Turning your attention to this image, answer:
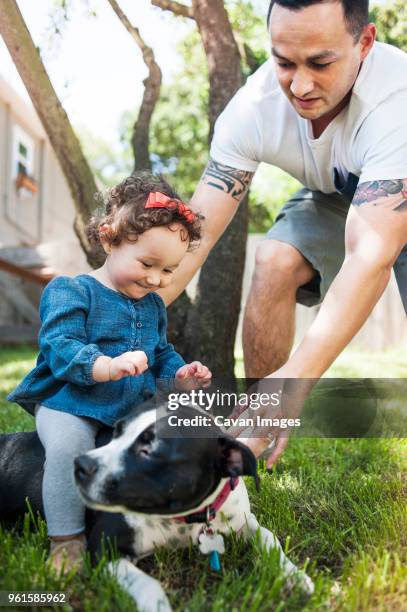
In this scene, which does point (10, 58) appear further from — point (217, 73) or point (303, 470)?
point (303, 470)

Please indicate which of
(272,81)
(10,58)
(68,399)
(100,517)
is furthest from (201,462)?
(10,58)

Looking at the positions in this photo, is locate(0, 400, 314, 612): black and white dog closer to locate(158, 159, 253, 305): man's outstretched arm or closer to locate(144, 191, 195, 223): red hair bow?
locate(144, 191, 195, 223): red hair bow

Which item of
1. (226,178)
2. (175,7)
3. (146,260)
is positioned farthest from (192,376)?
(175,7)

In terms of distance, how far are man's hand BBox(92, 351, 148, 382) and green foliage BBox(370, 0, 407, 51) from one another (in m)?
4.36

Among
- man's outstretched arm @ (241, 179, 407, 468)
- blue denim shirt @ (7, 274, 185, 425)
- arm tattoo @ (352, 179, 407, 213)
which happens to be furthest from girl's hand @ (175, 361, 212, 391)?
arm tattoo @ (352, 179, 407, 213)

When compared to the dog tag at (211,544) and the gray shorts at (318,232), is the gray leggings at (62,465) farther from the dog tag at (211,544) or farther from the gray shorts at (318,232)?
the gray shorts at (318,232)

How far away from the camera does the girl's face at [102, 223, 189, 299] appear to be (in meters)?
2.45

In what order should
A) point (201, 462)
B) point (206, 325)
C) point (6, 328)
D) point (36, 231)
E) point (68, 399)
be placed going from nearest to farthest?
point (201, 462) → point (68, 399) → point (206, 325) → point (6, 328) → point (36, 231)

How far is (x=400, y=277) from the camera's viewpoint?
11.0 ft

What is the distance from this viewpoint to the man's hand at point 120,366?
210cm

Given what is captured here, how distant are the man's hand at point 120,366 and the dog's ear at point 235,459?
1.08 ft

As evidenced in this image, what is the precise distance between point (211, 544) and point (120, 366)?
61 centimetres

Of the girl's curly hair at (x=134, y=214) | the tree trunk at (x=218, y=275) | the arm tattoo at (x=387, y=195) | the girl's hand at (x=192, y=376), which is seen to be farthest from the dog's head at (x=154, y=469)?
the tree trunk at (x=218, y=275)

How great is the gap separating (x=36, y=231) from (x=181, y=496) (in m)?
12.7
